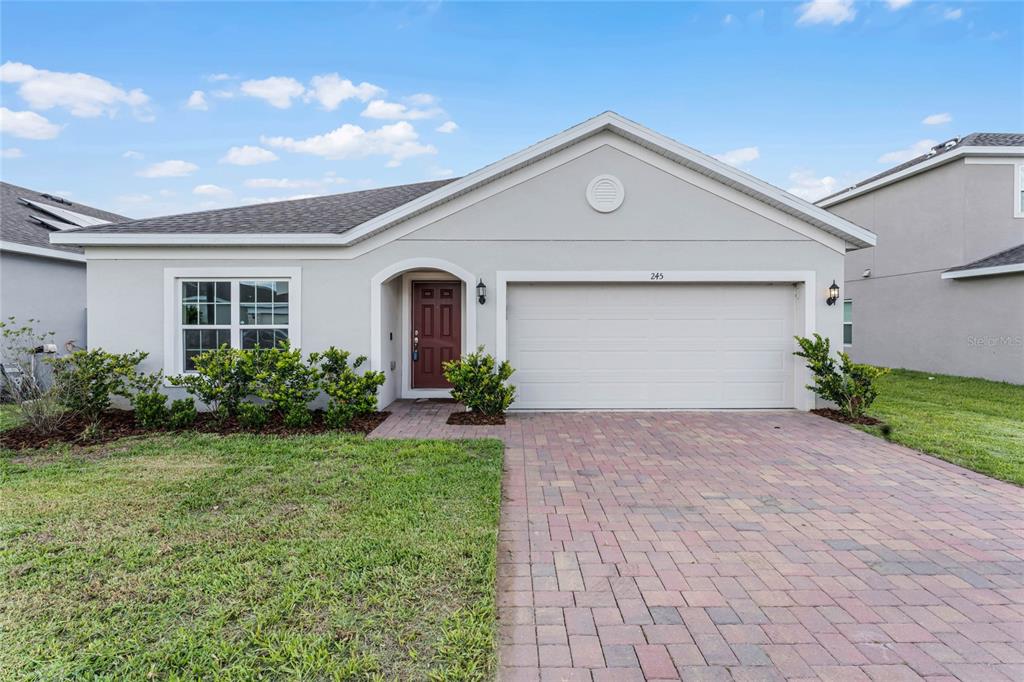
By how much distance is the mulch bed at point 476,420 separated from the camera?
7469 mm

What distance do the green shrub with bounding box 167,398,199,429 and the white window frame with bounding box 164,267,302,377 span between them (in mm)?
1206

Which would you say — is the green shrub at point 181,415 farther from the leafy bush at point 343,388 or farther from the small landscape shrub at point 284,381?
the leafy bush at point 343,388

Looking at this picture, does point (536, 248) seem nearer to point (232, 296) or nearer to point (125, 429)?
point (232, 296)

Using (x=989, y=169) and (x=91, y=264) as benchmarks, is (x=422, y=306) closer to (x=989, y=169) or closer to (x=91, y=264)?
(x=91, y=264)

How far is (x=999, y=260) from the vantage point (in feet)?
39.3

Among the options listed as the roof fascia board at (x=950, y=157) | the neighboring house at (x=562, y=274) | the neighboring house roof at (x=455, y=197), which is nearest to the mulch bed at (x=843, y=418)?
the neighboring house at (x=562, y=274)

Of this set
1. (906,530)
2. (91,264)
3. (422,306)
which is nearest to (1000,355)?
(906,530)

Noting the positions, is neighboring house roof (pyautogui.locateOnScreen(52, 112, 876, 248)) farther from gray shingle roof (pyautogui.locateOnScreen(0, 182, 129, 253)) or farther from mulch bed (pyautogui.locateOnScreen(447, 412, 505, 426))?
mulch bed (pyautogui.locateOnScreen(447, 412, 505, 426))

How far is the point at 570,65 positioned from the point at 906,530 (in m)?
12.3

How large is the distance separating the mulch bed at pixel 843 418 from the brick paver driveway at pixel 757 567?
1759mm

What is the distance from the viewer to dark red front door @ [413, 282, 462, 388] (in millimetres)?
9750

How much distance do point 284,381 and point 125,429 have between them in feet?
7.66

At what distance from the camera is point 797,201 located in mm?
7859

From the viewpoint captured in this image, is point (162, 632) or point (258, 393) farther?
point (258, 393)
